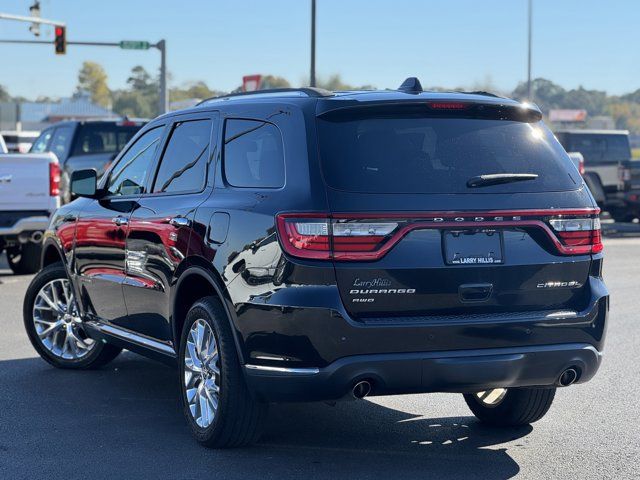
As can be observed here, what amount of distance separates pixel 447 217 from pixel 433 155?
0.36 meters

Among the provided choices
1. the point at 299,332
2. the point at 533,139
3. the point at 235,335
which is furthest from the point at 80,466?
the point at 533,139

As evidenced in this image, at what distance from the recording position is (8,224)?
45.3 ft

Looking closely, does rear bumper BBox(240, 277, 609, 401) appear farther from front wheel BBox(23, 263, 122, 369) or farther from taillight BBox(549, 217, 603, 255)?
front wheel BBox(23, 263, 122, 369)

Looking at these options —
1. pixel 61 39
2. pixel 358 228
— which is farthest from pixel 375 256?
pixel 61 39

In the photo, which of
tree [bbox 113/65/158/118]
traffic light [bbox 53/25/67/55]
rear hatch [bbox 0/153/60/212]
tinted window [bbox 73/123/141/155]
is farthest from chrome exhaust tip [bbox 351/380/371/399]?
tree [bbox 113/65/158/118]

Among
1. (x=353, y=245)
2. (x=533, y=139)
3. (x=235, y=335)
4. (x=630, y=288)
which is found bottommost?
(x=630, y=288)

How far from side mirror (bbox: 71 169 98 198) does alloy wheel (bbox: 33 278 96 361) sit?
3.32ft

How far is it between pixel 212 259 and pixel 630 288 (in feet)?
29.6

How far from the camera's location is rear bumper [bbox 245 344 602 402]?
17.3 ft

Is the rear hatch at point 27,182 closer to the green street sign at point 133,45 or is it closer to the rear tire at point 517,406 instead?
the rear tire at point 517,406

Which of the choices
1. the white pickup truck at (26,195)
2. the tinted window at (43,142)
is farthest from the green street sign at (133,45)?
the white pickup truck at (26,195)

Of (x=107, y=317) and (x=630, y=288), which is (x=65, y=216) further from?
(x=630, y=288)

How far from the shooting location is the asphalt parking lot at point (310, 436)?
5.65 meters

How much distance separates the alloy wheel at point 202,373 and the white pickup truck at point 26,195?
8.11 meters
